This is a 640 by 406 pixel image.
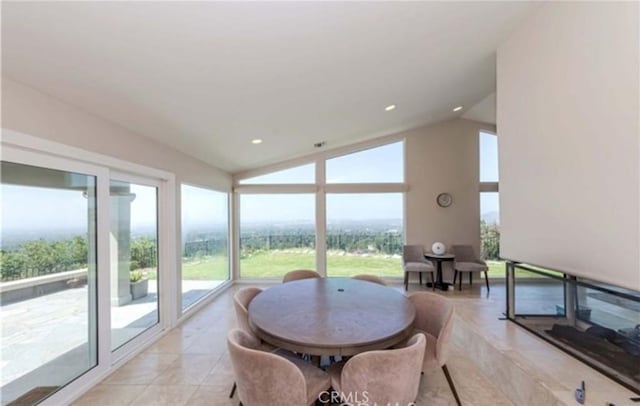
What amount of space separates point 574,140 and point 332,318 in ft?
7.26

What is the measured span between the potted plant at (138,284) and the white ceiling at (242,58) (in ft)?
5.16

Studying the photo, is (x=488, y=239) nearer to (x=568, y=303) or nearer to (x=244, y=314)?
(x=568, y=303)

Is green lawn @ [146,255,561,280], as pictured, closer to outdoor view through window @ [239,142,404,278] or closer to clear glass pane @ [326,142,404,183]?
outdoor view through window @ [239,142,404,278]

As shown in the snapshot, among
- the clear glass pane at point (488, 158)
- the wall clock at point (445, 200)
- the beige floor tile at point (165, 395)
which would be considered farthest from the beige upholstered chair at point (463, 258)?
the beige floor tile at point (165, 395)

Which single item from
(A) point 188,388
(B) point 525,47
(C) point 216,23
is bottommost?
(A) point 188,388

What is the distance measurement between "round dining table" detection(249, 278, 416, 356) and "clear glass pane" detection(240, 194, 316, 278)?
126 inches

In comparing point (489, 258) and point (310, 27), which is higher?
point (310, 27)

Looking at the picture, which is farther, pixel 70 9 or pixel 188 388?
pixel 188 388

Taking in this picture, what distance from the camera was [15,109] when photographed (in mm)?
1817

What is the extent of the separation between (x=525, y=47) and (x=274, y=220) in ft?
16.0

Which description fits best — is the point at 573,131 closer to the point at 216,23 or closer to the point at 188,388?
the point at 216,23

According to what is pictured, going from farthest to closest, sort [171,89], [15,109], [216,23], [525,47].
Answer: [525,47] → [171,89] → [15,109] → [216,23]

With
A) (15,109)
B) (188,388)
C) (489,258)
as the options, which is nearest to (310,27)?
(15,109)

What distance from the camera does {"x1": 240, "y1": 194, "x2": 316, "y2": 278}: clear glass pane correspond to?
20.1ft
